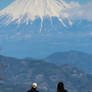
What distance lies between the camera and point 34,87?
28.0m

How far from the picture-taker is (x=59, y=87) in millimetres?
26922

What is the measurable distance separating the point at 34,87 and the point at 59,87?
1.97m
